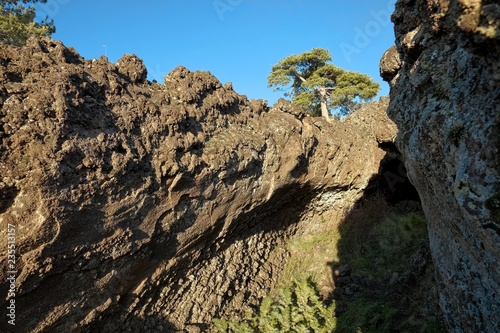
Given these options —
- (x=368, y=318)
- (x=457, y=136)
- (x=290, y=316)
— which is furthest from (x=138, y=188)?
(x=368, y=318)

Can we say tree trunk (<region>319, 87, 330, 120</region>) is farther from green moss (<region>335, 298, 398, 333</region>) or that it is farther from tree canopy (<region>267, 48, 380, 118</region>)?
green moss (<region>335, 298, 398, 333</region>)

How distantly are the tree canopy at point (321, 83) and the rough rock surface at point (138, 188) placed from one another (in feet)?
58.0

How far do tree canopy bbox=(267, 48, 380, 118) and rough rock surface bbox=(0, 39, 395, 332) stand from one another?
58.0 feet

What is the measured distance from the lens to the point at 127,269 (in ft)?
18.9

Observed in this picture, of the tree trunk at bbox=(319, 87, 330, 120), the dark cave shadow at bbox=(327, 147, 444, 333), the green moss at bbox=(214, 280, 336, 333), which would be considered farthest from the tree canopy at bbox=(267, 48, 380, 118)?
the green moss at bbox=(214, 280, 336, 333)

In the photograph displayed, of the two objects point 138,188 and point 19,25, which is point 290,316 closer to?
point 138,188

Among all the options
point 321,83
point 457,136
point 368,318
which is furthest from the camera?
point 321,83

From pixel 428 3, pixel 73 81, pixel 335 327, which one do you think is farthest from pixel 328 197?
pixel 73 81

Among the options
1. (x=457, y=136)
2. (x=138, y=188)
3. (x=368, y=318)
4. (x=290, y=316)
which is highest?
(x=138, y=188)

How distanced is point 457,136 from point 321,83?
23.3 meters

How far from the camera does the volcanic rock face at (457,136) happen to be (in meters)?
3.14

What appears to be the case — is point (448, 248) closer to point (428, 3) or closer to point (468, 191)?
point (468, 191)

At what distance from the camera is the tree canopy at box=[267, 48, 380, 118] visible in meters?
25.8

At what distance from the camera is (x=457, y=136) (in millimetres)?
3760
